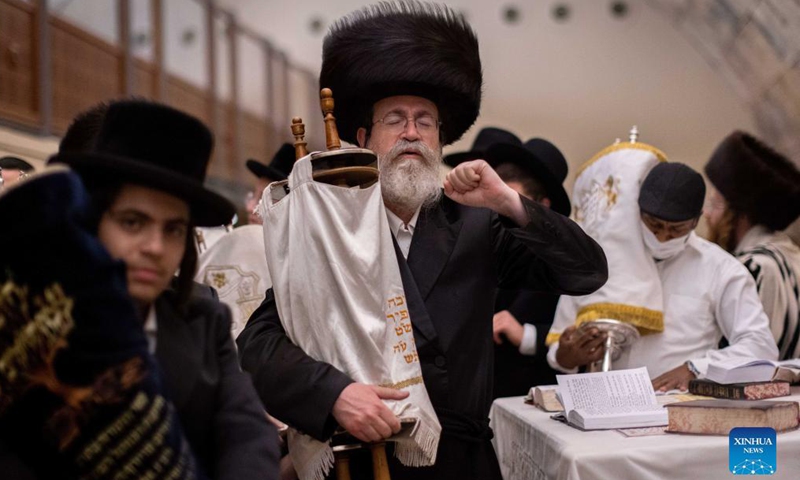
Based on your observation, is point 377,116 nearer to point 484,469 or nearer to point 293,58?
point 484,469

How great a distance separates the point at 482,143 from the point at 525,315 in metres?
1.21

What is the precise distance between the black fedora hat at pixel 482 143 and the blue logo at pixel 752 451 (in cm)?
225

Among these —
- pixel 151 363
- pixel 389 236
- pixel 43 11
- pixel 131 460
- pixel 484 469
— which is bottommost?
pixel 484 469

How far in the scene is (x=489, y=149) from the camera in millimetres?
4160

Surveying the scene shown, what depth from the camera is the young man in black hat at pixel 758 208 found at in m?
3.96

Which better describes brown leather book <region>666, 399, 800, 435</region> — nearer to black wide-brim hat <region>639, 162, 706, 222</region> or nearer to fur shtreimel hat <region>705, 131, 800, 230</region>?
black wide-brim hat <region>639, 162, 706, 222</region>

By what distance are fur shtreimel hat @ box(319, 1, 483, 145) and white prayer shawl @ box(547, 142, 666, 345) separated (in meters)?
0.97

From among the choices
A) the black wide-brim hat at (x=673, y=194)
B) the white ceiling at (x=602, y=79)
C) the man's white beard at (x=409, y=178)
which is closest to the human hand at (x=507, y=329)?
the black wide-brim hat at (x=673, y=194)

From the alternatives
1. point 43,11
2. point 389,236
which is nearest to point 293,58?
point 43,11

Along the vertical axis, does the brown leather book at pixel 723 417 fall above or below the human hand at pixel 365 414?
below

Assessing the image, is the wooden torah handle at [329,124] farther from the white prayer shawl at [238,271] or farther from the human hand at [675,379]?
the human hand at [675,379]

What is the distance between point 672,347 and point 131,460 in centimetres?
256

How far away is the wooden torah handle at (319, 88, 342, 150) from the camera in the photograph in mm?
2346

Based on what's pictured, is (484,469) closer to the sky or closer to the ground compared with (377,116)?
closer to the ground
